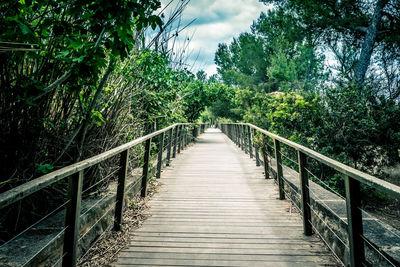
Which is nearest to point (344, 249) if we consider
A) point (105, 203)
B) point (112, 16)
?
point (105, 203)

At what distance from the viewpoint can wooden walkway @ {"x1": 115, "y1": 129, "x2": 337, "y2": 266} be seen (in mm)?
2361

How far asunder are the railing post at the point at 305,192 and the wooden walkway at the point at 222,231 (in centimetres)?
12

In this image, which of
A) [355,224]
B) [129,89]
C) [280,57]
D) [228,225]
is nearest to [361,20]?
[280,57]

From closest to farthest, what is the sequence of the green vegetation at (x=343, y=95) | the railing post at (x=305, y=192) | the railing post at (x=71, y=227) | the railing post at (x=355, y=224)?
the railing post at (x=355, y=224)
the railing post at (x=71, y=227)
the railing post at (x=305, y=192)
the green vegetation at (x=343, y=95)

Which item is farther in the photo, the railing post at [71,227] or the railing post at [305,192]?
the railing post at [305,192]

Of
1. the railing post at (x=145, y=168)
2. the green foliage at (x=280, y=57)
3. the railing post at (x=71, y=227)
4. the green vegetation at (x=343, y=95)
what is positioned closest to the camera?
the railing post at (x=71, y=227)

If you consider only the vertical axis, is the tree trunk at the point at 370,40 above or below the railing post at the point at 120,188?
above

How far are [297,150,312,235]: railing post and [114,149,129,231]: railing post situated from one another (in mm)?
1837

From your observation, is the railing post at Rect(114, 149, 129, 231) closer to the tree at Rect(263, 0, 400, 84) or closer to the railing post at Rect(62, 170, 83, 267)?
the railing post at Rect(62, 170, 83, 267)

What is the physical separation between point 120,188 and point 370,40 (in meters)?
11.1

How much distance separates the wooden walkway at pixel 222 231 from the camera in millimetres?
2361

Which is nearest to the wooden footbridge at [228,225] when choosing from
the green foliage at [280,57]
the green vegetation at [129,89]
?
the green vegetation at [129,89]

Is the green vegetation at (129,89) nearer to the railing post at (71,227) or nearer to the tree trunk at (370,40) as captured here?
the tree trunk at (370,40)

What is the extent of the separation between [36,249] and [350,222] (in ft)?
6.92
